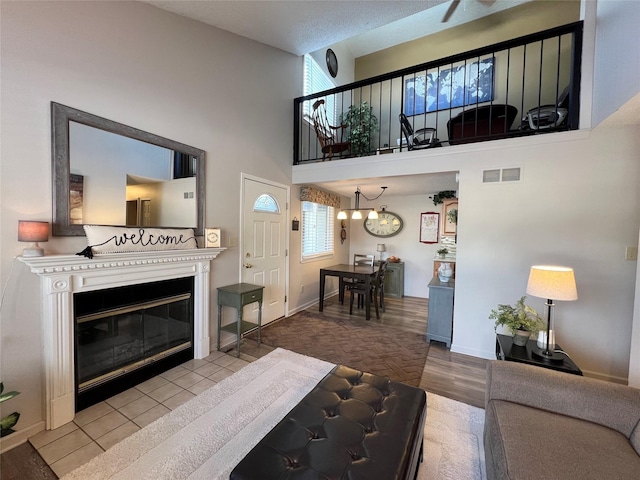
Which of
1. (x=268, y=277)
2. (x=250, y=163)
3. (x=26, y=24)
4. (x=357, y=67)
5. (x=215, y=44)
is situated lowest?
(x=268, y=277)

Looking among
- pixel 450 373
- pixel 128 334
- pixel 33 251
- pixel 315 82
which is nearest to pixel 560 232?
pixel 450 373

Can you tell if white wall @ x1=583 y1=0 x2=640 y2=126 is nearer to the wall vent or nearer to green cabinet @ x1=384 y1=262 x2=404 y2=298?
the wall vent

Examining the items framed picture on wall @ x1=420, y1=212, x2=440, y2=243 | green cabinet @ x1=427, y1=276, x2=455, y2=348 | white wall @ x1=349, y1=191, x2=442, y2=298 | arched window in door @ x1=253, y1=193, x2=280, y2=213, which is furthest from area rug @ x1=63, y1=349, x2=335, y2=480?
framed picture on wall @ x1=420, y1=212, x2=440, y2=243

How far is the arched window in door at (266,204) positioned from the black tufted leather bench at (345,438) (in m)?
2.62

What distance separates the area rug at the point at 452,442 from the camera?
157cm

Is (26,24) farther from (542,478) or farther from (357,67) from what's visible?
(357,67)

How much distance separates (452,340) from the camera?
10.5 ft

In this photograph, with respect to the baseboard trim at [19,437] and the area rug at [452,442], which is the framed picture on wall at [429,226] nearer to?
the area rug at [452,442]

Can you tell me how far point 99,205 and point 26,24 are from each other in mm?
1240

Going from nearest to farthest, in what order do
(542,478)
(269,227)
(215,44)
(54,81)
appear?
(542,478)
(54,81)
(215,44)
(269,227)

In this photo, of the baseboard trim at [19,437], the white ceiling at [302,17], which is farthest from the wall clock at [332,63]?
the baseboard trim at [19,437]

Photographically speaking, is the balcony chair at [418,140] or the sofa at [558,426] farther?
the balcony chair at [418,140]

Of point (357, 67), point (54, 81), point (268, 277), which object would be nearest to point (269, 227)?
point (268, 277)

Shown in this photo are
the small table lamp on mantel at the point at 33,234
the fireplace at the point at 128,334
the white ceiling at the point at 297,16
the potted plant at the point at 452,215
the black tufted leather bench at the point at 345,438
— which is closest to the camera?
the black tufted leather bench at the point at 345,438
